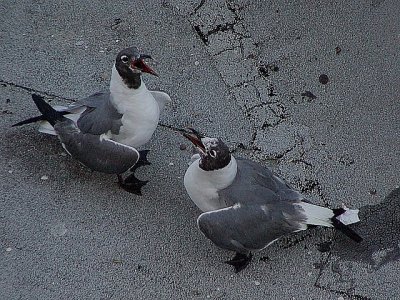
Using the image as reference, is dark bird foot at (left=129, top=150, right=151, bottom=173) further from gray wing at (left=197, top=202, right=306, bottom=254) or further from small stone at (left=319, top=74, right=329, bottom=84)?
small stone at (left=319, top=74, right=329, bottom=84)

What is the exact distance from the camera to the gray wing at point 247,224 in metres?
3.26

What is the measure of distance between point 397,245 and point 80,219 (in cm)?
153

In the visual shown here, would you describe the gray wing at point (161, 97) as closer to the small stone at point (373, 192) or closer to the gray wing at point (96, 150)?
the gray wing at point (96, 150)

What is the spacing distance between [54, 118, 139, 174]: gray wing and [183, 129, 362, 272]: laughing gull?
311mm

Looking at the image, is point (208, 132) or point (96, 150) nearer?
point (96, 150)

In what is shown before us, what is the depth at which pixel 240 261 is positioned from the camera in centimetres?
341

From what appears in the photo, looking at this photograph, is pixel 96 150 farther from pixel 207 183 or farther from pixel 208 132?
pixel 208 132

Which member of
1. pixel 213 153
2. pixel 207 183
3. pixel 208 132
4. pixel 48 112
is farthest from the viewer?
pixel 208 132

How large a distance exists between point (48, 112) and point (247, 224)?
1.15 meters

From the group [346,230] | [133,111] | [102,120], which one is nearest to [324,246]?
[346,230]

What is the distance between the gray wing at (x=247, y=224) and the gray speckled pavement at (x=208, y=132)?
0.63 feet

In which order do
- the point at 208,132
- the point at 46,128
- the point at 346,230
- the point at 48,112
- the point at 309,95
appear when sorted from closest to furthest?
1. the point at 346,230
2. the point at 48,112
3. the point at 46,128
4. the point at 208,132
5. the point at 309,95

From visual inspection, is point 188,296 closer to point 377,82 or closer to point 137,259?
point 137,259

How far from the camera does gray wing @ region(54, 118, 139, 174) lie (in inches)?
137
